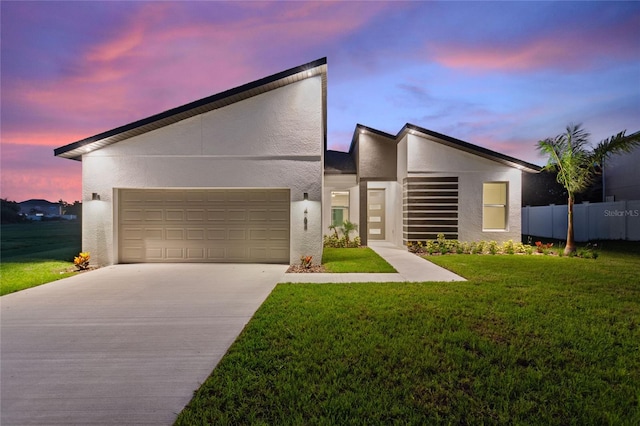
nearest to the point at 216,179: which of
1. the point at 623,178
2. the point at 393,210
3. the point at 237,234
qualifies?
the point at 237,234

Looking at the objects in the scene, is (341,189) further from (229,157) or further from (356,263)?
(229,157)

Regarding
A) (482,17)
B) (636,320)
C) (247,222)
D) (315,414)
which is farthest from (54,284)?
(482,17)

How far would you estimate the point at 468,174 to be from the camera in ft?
39.5

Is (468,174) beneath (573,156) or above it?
beneath

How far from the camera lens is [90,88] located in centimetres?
1227

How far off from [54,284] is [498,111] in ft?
106

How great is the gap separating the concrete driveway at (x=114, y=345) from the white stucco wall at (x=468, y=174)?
28.5ft

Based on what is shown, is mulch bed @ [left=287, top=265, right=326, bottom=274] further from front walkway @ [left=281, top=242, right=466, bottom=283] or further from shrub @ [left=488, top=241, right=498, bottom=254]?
shrub @ [left=488, top=241, right=498, bottom=254]

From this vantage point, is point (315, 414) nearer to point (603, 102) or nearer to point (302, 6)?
point (302, 6)

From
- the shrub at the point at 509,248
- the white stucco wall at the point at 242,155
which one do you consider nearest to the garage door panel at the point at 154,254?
the white stucco wall at the point at 242,155

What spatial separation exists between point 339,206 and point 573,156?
10.3m

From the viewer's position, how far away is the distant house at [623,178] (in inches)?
696

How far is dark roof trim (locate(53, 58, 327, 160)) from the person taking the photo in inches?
326

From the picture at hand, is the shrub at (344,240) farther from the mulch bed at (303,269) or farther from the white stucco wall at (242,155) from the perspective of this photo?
the mulch bed at (303,269)
